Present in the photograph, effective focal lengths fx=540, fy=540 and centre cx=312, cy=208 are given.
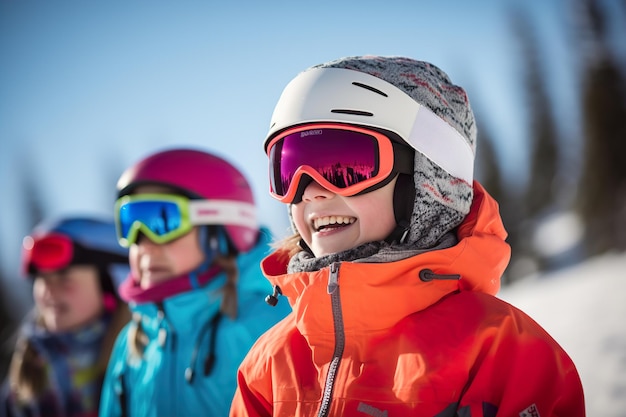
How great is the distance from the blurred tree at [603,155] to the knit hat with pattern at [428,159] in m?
22.9

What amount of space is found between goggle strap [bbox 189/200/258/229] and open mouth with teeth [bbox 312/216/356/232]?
1.82m

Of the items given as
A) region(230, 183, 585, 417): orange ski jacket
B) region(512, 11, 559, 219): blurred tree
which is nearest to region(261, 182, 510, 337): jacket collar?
region(230, 183, 585, 417): orange ski jacket

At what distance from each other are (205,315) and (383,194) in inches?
79.0

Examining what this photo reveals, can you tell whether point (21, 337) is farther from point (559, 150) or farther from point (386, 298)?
point (559, 150)

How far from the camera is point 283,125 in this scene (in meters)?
2.54

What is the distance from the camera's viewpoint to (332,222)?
8.14 feet

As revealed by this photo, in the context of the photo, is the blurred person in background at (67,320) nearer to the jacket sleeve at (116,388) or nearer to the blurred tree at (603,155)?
the jacket sleeve at (116,388)

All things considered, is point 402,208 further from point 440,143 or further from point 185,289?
point 185,289

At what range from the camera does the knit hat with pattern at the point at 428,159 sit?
244 centimetres

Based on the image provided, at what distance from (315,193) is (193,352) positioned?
6.18 ft

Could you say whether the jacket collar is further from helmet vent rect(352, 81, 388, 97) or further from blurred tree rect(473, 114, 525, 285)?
blurred tree rect(473, 114, 525, 285)

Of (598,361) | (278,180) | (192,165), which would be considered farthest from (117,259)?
(598,361)

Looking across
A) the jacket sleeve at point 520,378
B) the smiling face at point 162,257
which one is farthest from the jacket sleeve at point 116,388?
the jacket sleeve at point 520,378

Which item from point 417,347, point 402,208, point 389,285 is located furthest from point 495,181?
point 417,347
